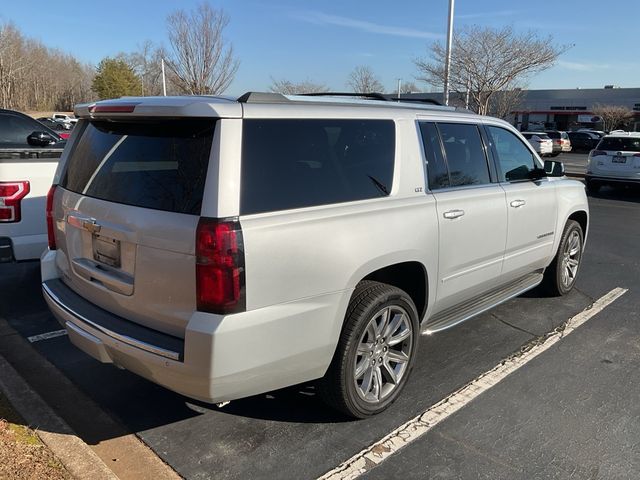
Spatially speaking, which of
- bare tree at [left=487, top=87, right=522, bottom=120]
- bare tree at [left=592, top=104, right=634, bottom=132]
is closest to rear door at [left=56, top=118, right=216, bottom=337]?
bare tree at [left=487, top=87, right=522, bottom=120]

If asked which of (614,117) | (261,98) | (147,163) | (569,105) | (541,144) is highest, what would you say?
(569,105)

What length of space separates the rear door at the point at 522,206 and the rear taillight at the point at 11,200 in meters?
4.16

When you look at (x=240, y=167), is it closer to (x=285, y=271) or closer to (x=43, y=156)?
(x=285, y=271)

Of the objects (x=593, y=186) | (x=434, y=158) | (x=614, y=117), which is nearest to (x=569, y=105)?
(x=614, y=117)

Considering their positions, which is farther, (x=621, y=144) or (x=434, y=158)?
(x=621, y=144)

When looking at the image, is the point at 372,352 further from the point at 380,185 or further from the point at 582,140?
the point at 582,140

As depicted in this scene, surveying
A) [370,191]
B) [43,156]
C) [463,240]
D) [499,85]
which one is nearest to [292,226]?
[370,191]

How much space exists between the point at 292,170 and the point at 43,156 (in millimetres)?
3849

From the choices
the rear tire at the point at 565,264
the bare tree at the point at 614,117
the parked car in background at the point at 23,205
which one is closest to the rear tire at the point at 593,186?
the rear tire at the point at 565,264

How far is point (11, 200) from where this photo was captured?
5004 millimetres

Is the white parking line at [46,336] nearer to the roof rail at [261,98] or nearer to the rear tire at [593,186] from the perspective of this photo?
the roof rail at [261,98]

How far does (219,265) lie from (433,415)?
176 cm

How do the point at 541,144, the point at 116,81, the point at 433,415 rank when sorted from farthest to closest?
1. the point at 116,81
2. the point at 541,144
3. the point at 433,415

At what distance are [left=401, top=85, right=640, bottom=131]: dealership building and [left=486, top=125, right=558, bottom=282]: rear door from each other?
A: 186 feet
